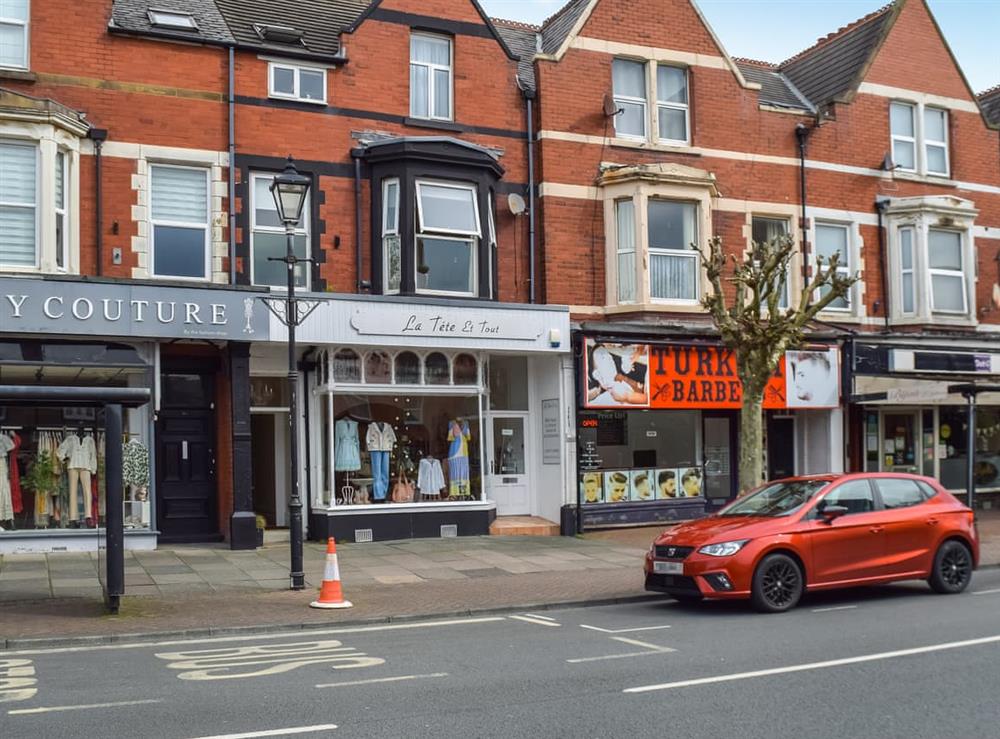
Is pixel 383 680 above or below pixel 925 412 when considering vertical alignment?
below

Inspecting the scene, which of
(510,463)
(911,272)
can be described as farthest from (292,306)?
(911,272)

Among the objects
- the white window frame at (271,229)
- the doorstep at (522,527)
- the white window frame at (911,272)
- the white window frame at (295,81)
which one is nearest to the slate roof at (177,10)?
the white window frame at (295,81)

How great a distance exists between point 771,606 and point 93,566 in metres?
9.28

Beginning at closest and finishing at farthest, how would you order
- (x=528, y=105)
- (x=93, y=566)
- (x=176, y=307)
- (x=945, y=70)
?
(x=93, y=566) < (x=176, y=307) < (x=528, y=105) < (x=945, y=70)

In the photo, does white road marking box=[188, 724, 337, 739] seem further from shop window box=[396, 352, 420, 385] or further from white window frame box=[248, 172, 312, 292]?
shop window box=[396, 352, 420, 385]

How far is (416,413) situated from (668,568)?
26.5 ft

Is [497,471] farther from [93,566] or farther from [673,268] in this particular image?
[93,566]

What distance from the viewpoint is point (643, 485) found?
68.4ft

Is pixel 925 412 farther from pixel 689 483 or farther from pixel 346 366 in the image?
pixel 346 366

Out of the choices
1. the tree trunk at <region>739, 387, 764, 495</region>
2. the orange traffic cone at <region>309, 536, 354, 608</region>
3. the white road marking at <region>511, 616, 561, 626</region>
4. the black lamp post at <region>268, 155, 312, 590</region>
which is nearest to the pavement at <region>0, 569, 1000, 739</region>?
the white road marking at <region>511, 616, 561, 626</region>

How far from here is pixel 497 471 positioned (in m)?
20.5

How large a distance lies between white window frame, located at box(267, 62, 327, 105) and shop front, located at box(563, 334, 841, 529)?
6.39m

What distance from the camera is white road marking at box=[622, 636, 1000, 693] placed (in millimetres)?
8031

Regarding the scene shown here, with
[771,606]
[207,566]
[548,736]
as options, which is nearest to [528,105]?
[207,566]
